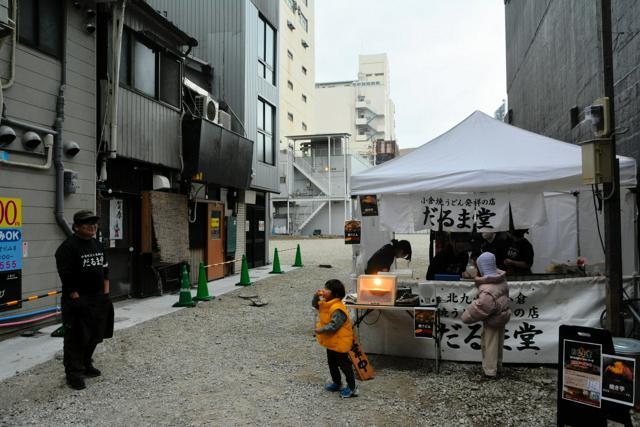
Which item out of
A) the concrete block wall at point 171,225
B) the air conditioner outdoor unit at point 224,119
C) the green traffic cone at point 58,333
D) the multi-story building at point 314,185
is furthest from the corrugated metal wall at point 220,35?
the multi-story building at point 314,185

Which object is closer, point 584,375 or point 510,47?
point 584,375

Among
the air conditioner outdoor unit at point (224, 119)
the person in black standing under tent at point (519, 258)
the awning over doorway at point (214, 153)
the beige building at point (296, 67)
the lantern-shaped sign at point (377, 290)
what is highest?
the beige building at point (296, 67)

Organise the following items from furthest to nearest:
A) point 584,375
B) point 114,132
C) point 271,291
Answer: point 271,291 → point 114,132 → point 584,375

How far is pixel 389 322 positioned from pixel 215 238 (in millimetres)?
8831

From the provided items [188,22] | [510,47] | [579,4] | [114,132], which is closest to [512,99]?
[510,47]

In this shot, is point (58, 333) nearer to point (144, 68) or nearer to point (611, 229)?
point (144, 68)

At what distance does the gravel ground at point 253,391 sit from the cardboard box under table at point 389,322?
0.20m

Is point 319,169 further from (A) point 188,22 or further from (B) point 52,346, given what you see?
(B) point 52,346

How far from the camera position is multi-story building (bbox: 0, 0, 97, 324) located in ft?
23.1

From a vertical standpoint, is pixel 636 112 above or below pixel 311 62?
below

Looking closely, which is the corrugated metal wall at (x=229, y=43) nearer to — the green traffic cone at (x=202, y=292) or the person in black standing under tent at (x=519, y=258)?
the green traffic cone at (x=202, y=292)

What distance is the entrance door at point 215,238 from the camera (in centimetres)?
1382

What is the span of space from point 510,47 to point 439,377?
1887cm

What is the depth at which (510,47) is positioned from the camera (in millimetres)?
20594
